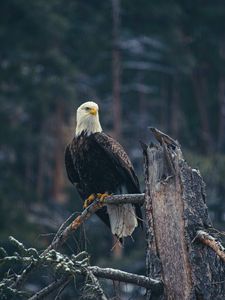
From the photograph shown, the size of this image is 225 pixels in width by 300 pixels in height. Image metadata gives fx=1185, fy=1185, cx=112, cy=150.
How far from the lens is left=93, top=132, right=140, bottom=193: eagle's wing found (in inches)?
343

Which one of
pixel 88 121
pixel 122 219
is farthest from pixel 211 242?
pixel 88 121

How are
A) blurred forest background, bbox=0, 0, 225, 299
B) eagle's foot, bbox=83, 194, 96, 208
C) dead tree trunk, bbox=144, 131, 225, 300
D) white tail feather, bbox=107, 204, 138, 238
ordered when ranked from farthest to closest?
blurred forest background, bbox=0, 0, 225, 299
eagle's foot, bbox=83, 194, 96, 208
white tail feather, bbox=107, 204, 138, 238
dead tree trunk, bbox=144, 131, 225, 300

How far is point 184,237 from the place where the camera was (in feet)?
21.9

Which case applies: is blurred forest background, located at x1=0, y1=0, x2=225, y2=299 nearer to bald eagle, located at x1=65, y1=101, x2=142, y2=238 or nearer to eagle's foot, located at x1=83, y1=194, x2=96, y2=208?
bald eagle, located at x1=65, y1=101, x2=142, y2=238

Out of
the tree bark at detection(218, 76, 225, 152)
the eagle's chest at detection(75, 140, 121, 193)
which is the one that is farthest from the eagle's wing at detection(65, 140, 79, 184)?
the tree bark at detection(218, 76, 225, 152)

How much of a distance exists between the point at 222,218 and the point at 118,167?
36.6 ft

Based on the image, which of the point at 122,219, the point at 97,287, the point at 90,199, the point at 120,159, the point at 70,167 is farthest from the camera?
the point at 70,167

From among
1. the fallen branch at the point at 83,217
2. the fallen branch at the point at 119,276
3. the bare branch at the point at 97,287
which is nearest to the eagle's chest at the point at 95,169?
the fallen branch at the point at 83,217

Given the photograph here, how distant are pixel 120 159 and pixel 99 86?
66.4 feet

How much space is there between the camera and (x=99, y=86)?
29156mm

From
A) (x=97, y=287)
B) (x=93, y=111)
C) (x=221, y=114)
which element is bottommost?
(x=97, y=287)

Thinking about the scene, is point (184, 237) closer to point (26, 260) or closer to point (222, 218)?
point (26, 260)

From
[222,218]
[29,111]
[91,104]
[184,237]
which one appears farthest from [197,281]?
[29,111]

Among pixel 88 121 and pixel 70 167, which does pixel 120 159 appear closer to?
pixel 70 167
